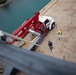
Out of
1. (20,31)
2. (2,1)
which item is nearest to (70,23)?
(20,31)

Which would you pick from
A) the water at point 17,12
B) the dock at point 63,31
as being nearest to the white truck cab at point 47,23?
the dock at point 63,31

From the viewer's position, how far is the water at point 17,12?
3080 centimetres

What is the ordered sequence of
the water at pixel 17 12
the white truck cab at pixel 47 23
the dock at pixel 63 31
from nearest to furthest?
the dock at pixel 63 31, the white truck cab at pixel 47 23, the water at pixel 17 12

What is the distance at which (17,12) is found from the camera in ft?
120

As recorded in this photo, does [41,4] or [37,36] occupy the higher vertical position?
[37,36]

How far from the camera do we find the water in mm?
30800

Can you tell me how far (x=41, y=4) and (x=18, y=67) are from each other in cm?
3543

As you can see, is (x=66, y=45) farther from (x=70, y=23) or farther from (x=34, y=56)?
(x=34, y=56)

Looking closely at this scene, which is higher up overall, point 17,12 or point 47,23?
point 47,23

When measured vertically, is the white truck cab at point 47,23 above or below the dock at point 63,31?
above

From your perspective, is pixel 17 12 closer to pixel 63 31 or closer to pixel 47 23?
pixel 47 23

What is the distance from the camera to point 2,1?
43969 millimetres

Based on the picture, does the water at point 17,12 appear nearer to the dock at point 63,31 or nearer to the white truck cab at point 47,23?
the dock at point 63,31

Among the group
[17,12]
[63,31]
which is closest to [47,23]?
[63,31]
